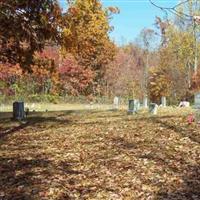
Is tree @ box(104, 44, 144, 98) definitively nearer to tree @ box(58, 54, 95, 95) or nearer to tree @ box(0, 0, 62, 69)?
tree @ box(58, 54, 95, 95)

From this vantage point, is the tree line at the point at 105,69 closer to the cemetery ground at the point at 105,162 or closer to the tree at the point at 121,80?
the tree at the point at 121,80

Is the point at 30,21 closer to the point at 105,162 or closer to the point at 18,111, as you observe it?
the point at 18,111

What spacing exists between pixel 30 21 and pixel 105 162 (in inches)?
285

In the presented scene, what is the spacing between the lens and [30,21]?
52.5ft

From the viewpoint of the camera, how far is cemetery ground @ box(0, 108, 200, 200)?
8.55 m

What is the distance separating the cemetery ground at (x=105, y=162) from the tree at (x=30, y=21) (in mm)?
3445

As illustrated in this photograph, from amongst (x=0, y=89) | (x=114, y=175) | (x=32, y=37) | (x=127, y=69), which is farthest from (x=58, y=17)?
(x=127, y=69)

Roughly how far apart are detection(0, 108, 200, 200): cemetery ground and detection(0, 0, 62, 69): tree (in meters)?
3.44

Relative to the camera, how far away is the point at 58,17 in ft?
54.9

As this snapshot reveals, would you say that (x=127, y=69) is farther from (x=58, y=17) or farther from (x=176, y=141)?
(x=176, y=141)

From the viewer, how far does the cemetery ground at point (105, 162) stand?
8.55m

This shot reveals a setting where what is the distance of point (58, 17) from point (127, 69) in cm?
4817

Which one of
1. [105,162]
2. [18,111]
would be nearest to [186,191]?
[105,162]

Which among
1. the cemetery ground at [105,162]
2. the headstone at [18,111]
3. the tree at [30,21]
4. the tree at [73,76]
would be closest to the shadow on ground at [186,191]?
the cemetery ground at [105,162]
